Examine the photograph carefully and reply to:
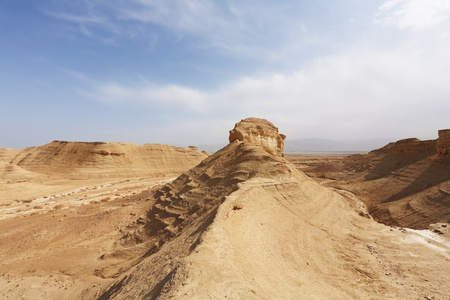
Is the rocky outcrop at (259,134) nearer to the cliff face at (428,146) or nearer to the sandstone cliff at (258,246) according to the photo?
the sandstone cliff at (258,246)

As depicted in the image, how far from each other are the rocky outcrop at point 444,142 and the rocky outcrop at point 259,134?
12915 mm

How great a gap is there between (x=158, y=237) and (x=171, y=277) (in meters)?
6.50

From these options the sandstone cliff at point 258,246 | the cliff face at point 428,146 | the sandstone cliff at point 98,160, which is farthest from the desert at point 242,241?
the sandstone cliff at point 98,160

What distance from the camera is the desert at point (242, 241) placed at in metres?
5.02

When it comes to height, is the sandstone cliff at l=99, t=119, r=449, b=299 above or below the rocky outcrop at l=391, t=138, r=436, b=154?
below

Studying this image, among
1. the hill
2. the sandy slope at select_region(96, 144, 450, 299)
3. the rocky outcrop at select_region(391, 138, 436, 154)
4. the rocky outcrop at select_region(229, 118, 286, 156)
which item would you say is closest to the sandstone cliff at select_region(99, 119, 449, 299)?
the sandy slope at select_region(96, 144, 450, 299)

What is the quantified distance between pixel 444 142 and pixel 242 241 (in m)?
22.1

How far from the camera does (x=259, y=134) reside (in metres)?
18.2

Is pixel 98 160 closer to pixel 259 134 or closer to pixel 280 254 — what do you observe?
pixel 259 134

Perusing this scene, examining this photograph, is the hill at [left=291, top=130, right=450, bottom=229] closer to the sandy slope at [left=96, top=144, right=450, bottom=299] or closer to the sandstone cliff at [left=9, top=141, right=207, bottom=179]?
the sandy slope at [left=96, top=144, right=450, bottom=299]

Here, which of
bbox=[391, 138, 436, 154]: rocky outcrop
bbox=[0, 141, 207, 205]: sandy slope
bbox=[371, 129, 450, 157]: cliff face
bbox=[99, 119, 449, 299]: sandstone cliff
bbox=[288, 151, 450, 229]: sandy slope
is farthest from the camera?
bbox=[0, 141, 207, 205]: sandy slope

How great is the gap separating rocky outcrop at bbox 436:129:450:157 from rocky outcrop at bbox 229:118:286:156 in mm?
12915

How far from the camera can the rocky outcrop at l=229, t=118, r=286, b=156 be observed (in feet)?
54.4

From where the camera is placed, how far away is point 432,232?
426 inches
